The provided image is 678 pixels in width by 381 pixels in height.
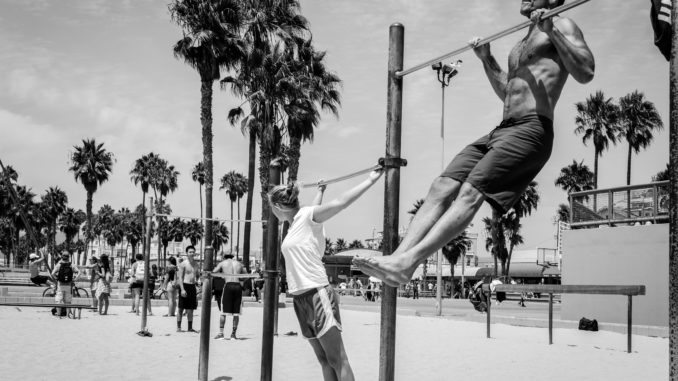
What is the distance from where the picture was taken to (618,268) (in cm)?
1858

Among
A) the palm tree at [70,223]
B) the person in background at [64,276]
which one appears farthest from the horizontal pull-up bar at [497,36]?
the palm tree at [70,223]

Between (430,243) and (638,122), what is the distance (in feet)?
131

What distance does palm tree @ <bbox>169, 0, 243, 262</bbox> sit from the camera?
1037 inches

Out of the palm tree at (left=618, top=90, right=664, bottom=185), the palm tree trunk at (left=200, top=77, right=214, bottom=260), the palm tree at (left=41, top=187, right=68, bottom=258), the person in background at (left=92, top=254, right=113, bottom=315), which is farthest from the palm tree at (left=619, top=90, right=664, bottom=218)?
the palm tree at (left=41, top=187, right=68, bottom=258)

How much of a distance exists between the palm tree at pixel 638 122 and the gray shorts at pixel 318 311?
3770 cm

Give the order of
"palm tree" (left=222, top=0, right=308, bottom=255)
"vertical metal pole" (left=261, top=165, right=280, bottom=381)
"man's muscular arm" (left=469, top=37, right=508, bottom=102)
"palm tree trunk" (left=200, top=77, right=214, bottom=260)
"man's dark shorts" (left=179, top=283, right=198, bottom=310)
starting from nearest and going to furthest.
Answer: "man's muscular arm" (left=469, top=37, right=508, bottom=102)
"vertical metal pole" (left=261, top=165, right=280, bottom=381)
"man's dark shorts" (left=179, top=283, right=198, bottom=310)
"palm tree trunk" (left=200, top=77, right=214, bottom=260)
"palm tree" (left=222, top=0, right=308, bottom=255)

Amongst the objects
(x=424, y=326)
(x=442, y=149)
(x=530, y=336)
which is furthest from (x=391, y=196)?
(x=442, y=149)

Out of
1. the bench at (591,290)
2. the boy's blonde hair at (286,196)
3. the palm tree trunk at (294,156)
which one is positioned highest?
the palm tree trunk at (294,156)

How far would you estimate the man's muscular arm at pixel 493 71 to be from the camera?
4.03 meters

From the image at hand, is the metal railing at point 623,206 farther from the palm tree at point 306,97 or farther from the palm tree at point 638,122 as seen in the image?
the palm tree at point 638,122

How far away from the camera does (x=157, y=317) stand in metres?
18.8

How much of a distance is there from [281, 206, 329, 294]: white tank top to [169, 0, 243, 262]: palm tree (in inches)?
827

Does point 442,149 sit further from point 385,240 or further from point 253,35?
point 385,240

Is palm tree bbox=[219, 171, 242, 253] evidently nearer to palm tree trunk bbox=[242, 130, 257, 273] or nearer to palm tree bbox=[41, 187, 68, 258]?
palm tree bbox=[41, 187, 68, 258]
